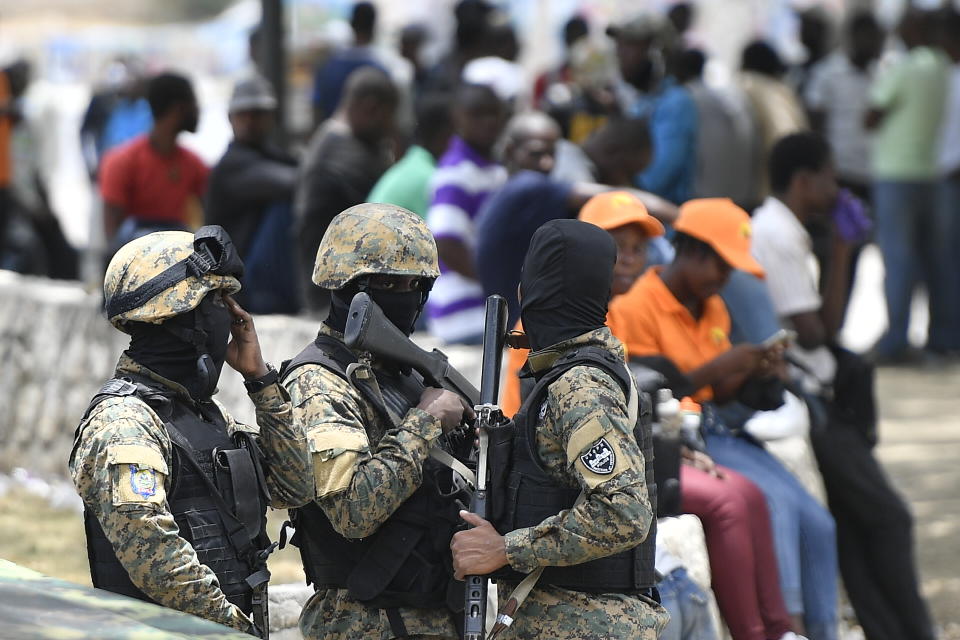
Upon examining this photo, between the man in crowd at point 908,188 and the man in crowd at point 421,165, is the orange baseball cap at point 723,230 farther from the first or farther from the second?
the man in crowd at point 908,188

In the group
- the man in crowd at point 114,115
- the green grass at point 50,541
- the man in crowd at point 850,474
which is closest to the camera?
the man in crowd at point 850,474

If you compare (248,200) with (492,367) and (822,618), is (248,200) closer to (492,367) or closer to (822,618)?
(822,618)

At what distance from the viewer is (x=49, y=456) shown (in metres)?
8.01

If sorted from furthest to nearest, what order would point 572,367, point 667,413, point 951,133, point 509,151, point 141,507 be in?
point 951,133
point 509,151
point 667,413
point 572,367
point 141,507

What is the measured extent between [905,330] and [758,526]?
625cm

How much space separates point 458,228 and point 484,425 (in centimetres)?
339

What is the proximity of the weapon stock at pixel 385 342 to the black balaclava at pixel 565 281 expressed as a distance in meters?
→ 0.26

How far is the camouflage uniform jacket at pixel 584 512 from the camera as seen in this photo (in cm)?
323

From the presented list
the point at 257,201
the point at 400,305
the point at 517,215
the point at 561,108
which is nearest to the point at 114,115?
the point at 561,108

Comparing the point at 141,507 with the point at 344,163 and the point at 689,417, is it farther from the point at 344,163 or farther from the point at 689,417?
the point at 344,163

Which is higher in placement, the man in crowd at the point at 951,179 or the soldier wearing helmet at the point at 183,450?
the soldier wearing helmet at the point at 183,450

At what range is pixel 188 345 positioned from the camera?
129 inches

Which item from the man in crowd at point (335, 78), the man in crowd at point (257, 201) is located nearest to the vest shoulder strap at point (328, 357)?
the man in crowd at point (257, 201)

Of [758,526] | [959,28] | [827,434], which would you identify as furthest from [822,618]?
[959,28]
